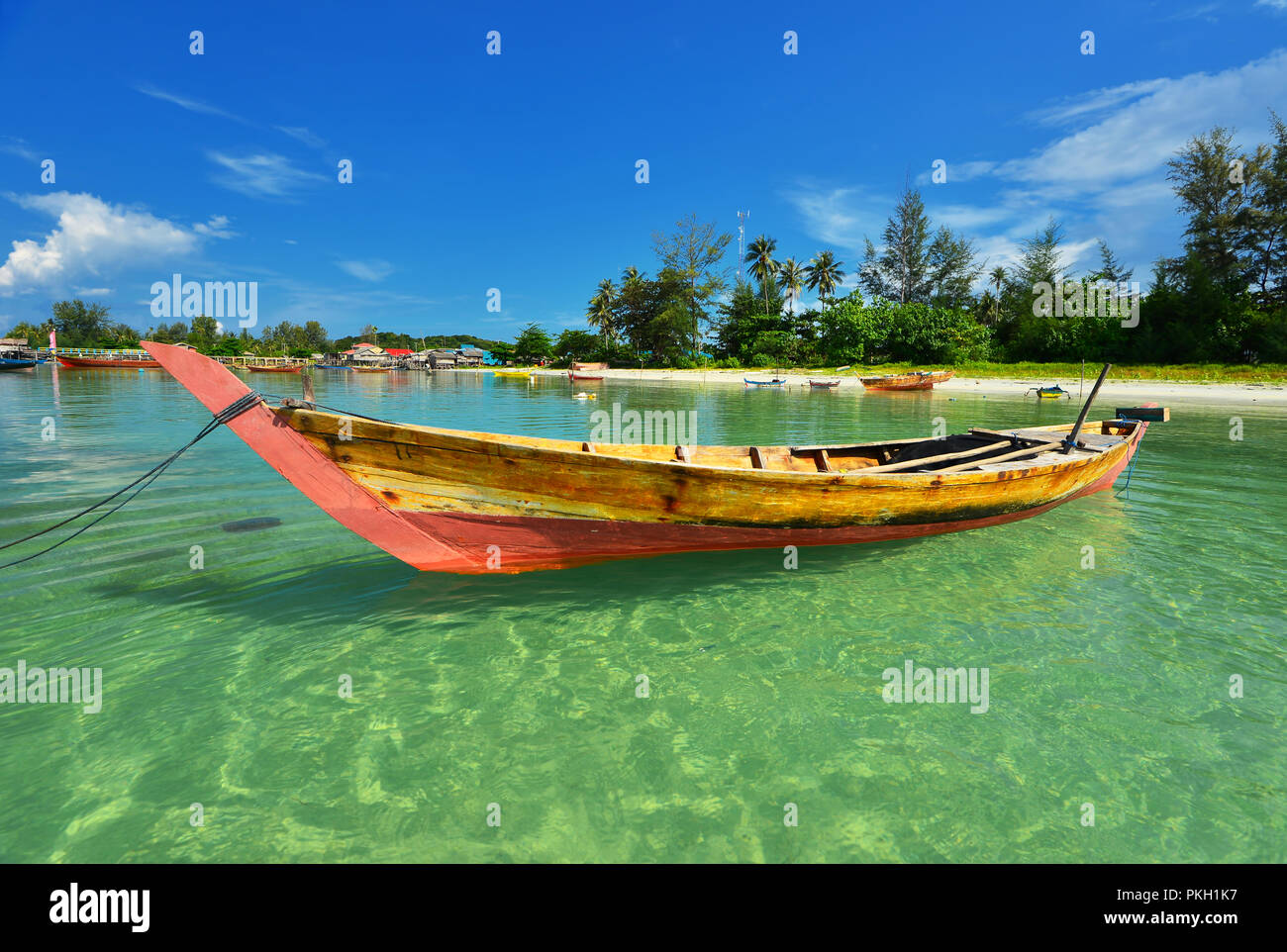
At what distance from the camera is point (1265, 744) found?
3109 mm

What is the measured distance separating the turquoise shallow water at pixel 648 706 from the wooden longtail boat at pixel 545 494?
39 cm

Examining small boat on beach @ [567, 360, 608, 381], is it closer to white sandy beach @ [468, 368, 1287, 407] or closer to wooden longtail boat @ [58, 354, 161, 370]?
white sandy beach @ [468, 368, 1287, 407]

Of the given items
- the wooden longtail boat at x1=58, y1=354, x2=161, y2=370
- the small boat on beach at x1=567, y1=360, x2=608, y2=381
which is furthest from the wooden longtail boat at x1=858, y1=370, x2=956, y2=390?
the wooden longtail boat at x1=58, y1=354, x2=161, y2=370

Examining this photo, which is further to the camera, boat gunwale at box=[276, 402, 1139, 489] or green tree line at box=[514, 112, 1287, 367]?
green tree line at box=[514, 112, 1287, 367]

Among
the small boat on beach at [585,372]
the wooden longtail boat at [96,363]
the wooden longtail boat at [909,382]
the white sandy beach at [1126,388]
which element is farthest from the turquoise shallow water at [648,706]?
the wooden longtail boat at [96,363]

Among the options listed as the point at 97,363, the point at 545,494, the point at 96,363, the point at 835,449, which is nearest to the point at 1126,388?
the point at 835,449

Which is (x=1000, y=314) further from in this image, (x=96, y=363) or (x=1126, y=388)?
(x=96, y=363)

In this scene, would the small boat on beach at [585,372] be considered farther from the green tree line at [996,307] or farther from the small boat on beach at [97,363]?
the small boat on beach at [97,363]

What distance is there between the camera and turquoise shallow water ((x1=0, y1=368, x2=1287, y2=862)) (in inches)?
101

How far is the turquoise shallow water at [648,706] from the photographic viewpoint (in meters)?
2.58

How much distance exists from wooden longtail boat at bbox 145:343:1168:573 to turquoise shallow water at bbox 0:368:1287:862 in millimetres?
394

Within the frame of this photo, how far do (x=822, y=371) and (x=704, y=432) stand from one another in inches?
1462
